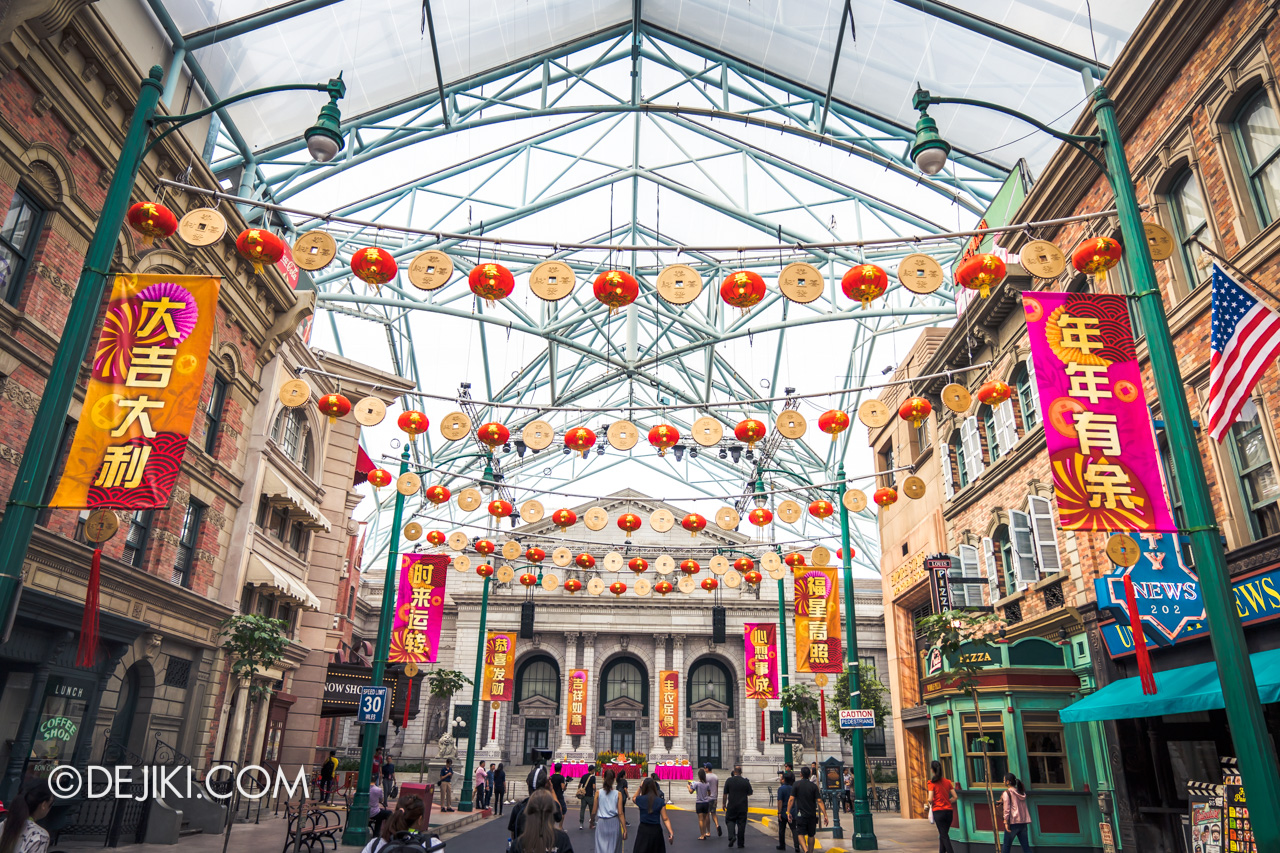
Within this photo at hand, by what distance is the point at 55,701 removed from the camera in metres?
14.6

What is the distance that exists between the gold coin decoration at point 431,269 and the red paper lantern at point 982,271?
7.72 metres

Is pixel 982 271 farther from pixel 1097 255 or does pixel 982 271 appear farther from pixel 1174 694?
pixel 1174 694

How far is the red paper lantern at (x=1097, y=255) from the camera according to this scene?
1057 cm

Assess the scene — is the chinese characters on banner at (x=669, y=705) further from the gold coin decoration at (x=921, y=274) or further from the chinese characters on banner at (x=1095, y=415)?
the chinese characters on banner at (x=1095, y=415)

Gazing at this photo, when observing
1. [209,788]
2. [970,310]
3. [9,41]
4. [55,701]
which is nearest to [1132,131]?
[970,310]

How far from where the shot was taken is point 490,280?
12227 mm

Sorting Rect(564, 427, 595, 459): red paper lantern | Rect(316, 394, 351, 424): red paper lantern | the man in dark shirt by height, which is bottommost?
the man in dark shirt

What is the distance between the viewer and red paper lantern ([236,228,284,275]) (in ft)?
38.1

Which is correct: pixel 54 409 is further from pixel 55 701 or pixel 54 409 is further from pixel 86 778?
pixel 86 778

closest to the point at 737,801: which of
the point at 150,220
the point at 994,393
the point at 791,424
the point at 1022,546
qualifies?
the point at 791,424

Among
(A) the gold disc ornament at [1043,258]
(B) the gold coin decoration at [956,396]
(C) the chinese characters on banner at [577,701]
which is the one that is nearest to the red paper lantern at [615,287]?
(A) the gold disc ornament at [1043,258]

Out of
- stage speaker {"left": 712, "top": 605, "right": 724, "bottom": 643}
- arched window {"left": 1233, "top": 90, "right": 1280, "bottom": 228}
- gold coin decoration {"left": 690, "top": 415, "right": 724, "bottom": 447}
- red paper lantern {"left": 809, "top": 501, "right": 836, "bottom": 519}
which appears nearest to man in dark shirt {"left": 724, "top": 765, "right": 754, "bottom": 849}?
red paper lantern {"left": 809, "top": 501, "right": 836, "bottom": 519}

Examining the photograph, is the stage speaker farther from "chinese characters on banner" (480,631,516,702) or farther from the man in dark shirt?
the man in dark shirt

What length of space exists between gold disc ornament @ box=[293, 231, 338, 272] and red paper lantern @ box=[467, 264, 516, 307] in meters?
2.07
